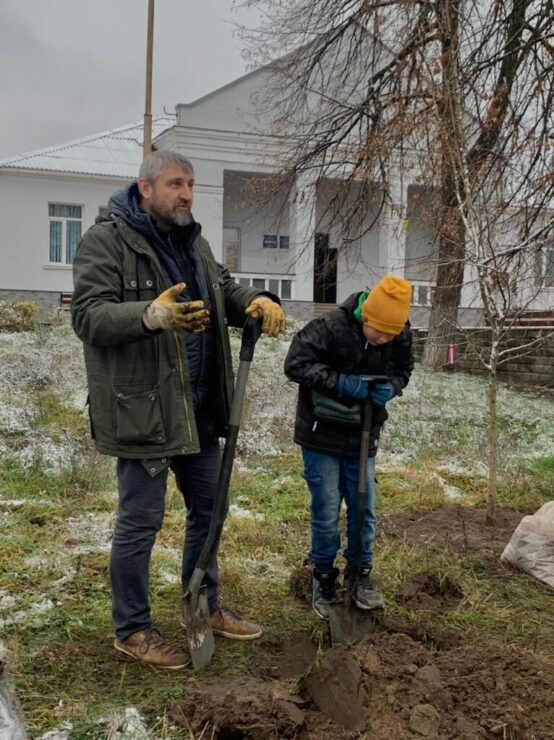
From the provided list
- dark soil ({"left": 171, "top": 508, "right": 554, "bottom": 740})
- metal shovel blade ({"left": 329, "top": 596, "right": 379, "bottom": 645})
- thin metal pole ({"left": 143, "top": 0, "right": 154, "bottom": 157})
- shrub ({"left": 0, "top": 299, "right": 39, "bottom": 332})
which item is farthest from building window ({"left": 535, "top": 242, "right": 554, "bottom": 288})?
shrub ({"left": 0, "top": 299, "right": 39, "bottom": 332})

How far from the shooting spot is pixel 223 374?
292cm

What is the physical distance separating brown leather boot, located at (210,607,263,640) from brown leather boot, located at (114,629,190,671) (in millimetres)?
280

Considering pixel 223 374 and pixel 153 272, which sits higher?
pixel 153 272

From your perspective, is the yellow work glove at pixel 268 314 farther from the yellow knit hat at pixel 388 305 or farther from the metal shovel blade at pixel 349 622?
the metal shovel blade at pixel 349 622

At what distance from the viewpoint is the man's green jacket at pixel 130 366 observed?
2582mm

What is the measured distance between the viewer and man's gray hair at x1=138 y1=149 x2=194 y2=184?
2.69 meters

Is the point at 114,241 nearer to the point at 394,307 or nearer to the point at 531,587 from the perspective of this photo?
the point at 394,307

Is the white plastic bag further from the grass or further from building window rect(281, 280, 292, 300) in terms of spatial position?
building window rect(281, 280, 292, 300)

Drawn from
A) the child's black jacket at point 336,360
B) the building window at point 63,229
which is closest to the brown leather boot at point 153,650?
the child's black jacket at point 336,360

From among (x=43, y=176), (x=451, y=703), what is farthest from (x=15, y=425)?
(x=43, y=176)

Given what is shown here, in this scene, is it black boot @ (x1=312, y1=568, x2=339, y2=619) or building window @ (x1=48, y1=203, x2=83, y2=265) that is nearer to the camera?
black boot @ (x1=312, y1=568, x2=339, y2=619)

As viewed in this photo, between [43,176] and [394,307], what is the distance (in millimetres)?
20026

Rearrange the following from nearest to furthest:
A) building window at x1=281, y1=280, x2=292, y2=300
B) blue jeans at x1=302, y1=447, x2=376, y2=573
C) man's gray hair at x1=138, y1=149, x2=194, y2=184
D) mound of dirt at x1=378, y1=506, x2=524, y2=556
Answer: man's gray hair at x1=138, y1=149, x2=194, y2=184 → blue jeans at x1=302, y1=447, x2=376, y2=573 → mound of dirt at x1=378, y1=506, x2=524, y2=556 → building window at x1=281, y1=280, x2=292, y2=300

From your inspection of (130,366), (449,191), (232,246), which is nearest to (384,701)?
(130,366)
